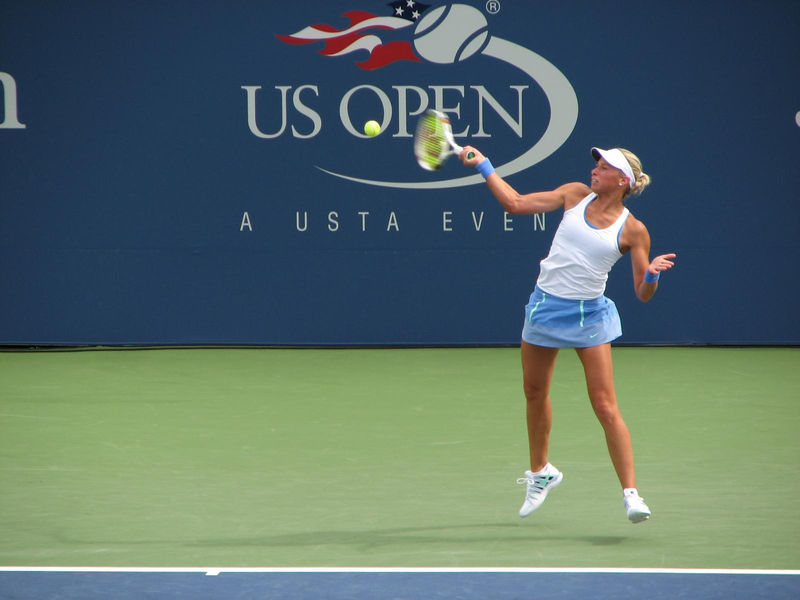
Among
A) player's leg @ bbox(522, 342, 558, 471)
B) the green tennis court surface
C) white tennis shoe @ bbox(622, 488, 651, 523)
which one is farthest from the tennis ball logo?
white tennis shoe @ bbox(622, 488, 651, 523)

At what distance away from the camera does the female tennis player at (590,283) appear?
4.61 metres

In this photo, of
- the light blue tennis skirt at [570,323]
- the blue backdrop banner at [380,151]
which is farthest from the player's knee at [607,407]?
the blue backdrop banner at [380,151]

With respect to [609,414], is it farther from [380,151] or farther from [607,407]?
[380,151]

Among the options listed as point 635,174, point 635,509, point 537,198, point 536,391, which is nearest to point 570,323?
point 536,391

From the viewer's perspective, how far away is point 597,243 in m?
4.62

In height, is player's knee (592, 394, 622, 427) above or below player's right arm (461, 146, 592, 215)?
below

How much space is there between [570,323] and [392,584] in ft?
4.14

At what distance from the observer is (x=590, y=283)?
184 inches

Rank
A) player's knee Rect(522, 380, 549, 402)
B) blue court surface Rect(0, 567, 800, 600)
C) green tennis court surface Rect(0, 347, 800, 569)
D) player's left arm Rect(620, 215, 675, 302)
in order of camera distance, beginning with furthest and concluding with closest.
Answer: player's knee Rect(522, 380, 549, 402)
player's left arm Rect(620, 215, 675, 302)
green tennis court surface Rect(0, 347, 800, 569)
blue court surface Rect(0, 567, 800, 600)

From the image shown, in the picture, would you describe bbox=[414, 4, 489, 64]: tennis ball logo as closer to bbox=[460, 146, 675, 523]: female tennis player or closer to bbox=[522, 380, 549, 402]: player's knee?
bbox=[460, 146, 675, 523]: female tennis player

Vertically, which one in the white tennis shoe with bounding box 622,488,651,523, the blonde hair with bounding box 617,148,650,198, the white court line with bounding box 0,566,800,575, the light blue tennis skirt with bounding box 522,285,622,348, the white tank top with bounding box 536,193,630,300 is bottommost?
the white court line with bounding box 0,566,800,575

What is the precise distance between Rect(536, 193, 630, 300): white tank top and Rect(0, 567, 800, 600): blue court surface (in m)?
1.12

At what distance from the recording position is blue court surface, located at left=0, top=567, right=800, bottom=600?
379cm

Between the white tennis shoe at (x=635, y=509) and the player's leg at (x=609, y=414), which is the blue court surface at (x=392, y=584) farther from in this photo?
the player's leg at (x=609, y=414)
